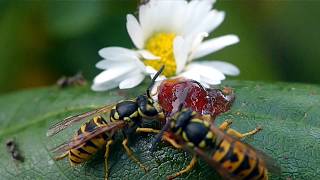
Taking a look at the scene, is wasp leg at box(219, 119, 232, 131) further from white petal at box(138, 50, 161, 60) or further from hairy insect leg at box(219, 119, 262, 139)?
white petal at box(138, 50, 161, 60)

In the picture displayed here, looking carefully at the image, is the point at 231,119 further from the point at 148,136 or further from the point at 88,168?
the point at 88,168

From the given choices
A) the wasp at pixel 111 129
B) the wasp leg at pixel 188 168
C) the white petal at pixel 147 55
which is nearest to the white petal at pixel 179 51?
the white petal at pixel 147 55

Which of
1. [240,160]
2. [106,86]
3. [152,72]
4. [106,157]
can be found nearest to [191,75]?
[152,72]

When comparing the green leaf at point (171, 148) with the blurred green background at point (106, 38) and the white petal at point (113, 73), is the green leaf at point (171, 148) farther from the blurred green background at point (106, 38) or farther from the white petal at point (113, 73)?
the blurred green background at point (106, 38)

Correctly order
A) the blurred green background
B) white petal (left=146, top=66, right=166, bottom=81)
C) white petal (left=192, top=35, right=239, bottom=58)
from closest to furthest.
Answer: white petal (left=146, top=66, right=166, bottom=81), white petal (left=192, top=35, right=239, bottom=58), the blurred green background

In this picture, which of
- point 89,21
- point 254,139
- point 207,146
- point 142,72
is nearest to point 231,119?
point 254,139

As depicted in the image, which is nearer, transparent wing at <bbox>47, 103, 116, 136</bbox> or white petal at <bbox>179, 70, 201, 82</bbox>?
transparent wing at <bbox>47, 103, 116, 136</bbox>

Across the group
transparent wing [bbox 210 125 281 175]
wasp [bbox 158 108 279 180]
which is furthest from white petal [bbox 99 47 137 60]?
transparent wing [bbox 210 125 281 175]

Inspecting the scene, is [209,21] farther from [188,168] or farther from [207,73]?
[188,168]
